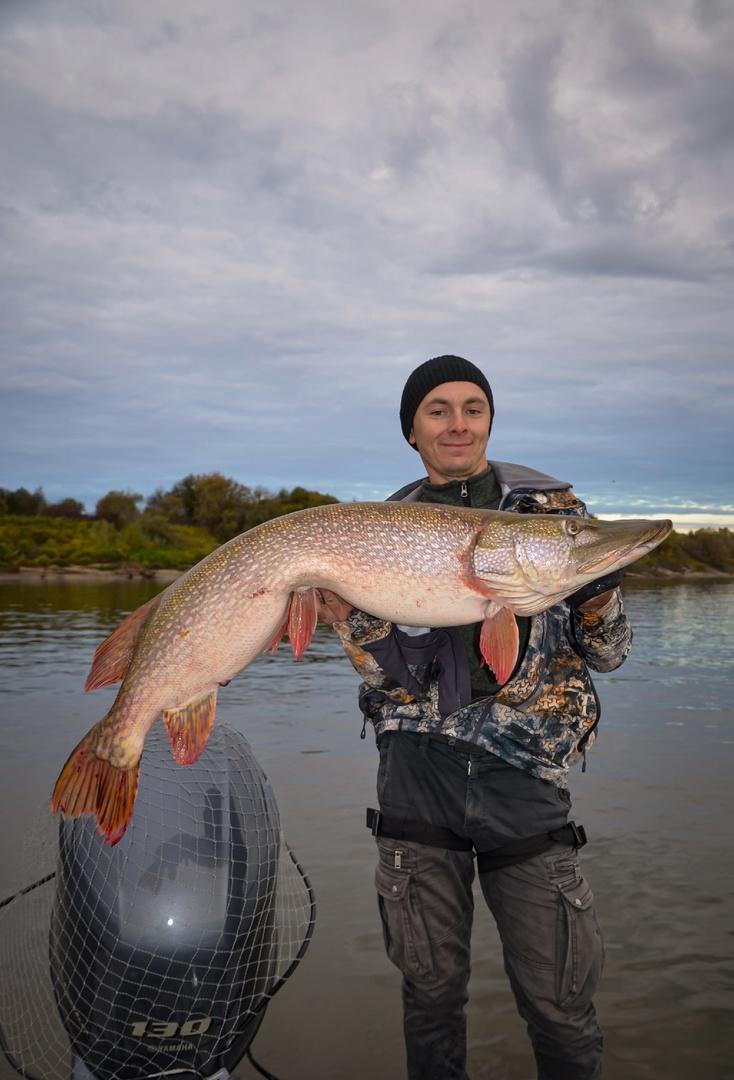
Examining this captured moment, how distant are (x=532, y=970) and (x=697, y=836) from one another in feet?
12.0

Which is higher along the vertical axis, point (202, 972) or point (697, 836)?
point (202, 972)

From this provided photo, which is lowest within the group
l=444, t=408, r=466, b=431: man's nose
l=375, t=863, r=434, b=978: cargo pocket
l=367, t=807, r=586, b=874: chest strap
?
l=375, t=863, r=434, b=978: cargo pocket

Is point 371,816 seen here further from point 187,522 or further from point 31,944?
point 187,522

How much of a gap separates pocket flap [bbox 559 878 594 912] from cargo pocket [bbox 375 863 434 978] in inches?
18.6

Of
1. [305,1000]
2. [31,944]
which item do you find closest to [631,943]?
[305,1000]

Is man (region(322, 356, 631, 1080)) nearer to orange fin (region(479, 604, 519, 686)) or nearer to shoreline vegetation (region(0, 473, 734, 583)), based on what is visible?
orange fin (region(479, 604, 519, 686))

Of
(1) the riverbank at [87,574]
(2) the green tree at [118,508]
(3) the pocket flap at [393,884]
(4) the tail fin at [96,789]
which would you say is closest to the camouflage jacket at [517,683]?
(3) the pocket flap at [393,884]

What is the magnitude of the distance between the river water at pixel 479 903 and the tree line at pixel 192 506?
98.7ft

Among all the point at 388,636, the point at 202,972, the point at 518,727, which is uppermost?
the point at 388,636

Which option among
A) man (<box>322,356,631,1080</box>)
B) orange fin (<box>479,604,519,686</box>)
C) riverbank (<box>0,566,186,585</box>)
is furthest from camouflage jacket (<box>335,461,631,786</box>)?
riverbank (<box>0,566,186,585</box>)

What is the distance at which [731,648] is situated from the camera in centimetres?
1534

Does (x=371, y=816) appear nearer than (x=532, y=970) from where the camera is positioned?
No

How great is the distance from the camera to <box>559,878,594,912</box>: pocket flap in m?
2.48

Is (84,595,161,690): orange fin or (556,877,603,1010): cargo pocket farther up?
(84,595,161,690): orange fin
